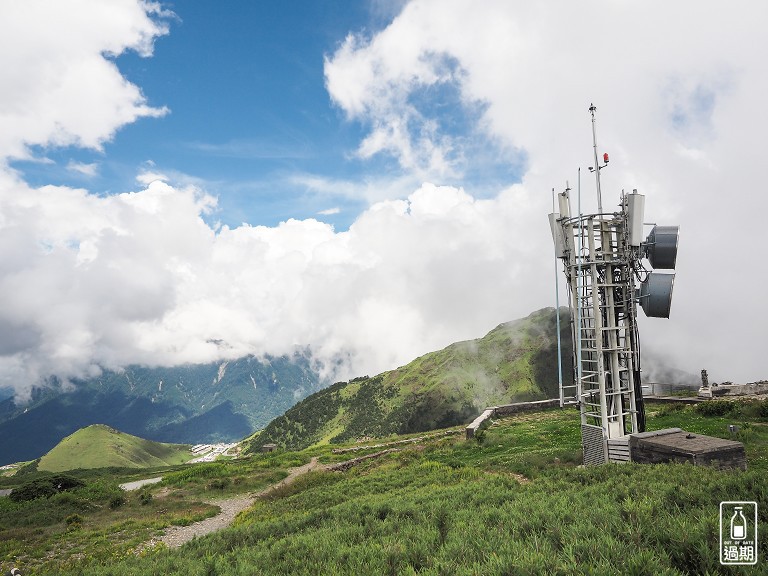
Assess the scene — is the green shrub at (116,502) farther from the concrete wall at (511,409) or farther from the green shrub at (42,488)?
the concrete wall at (511,409)

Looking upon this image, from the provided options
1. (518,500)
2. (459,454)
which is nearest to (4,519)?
(459,454)

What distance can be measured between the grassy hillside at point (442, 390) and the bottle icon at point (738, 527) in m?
90.3

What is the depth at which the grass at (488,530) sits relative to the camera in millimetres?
7041

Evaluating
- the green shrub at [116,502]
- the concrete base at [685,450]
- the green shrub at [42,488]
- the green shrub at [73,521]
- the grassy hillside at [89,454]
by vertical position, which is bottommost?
the grassy hillside at [89,454]

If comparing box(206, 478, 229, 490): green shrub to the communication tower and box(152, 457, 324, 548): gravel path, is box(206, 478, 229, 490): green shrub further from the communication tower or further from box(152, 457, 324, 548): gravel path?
the communication tower

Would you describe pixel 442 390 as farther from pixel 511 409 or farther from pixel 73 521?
pixel 73 521

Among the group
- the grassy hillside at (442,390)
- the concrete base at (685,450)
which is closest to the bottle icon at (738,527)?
the concrete base at (685,450)

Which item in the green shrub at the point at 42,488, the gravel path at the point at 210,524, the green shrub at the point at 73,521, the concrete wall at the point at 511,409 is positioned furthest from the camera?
the concrete wall at the point at 511,409

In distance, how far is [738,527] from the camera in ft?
22.6

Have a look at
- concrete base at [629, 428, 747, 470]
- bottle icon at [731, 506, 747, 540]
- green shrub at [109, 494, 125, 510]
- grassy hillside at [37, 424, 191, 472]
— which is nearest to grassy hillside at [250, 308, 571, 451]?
green shrub at [109, 494, 125, 510]

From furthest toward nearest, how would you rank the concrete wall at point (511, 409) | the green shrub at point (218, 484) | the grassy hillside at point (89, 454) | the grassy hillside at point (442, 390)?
the grassy hillside at point (89, 454) → the grassy hillside at point (442, 390) → the concrete wall at point (511, 409) → the green shrub at point (218, 484)

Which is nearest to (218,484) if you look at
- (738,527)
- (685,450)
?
(685,450)

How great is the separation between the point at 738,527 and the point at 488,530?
4.59 metres

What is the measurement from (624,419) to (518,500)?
13879mm
